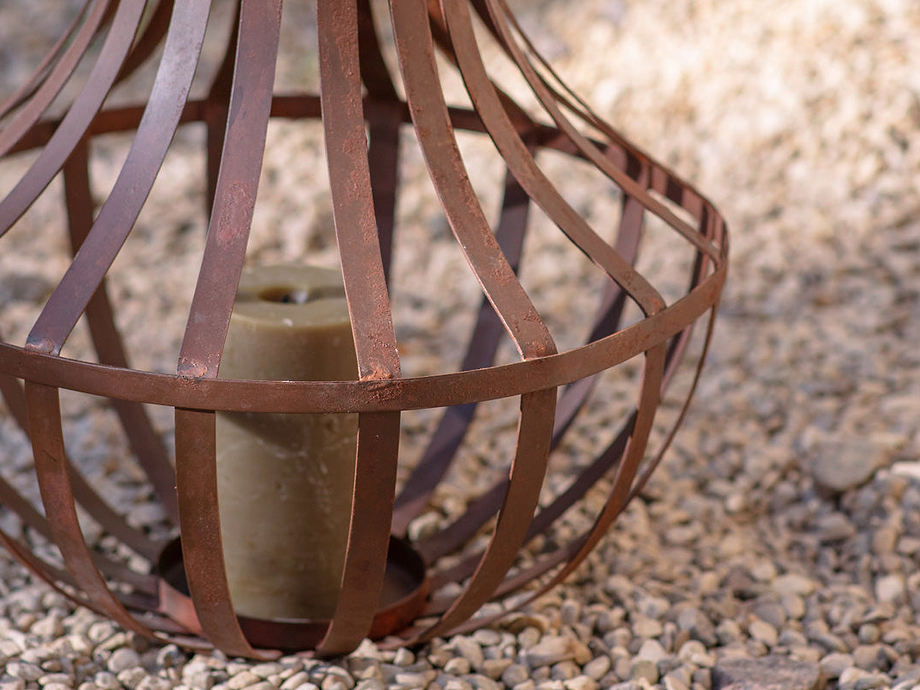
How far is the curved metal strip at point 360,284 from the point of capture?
865mm

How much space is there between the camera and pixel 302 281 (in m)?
1.21

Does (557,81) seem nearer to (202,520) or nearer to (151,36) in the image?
(151,36)

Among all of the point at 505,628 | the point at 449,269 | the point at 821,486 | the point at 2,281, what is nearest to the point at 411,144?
the point at 449,269

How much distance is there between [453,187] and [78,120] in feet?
1.15

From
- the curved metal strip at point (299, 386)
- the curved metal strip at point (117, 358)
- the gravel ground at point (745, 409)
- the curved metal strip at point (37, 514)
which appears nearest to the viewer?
the curved metal strip at point (299, 386)

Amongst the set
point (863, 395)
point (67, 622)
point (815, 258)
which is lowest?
point (67, 622)

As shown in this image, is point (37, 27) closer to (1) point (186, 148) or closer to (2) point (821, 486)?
(1) point (186, 148)

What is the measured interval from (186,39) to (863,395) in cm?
123

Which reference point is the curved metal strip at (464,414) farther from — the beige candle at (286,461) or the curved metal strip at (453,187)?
the curved metal strip at (453,187)

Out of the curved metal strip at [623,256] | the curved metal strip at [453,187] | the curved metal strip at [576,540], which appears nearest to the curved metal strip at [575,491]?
the curved metal strip at [576,540]

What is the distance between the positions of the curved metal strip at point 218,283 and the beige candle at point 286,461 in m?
0.20

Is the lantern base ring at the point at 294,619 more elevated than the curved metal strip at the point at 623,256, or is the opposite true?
the curved metal strip at the point at 623,256

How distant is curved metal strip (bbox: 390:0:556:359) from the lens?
90 cm

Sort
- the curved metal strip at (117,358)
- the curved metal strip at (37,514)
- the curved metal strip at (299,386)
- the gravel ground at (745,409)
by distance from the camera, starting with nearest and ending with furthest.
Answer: the curved metal strip at (299,386) → the curved metal strip at (37,514) → the gravel ground at (745,409) → the curved metal strip at (117,358)
